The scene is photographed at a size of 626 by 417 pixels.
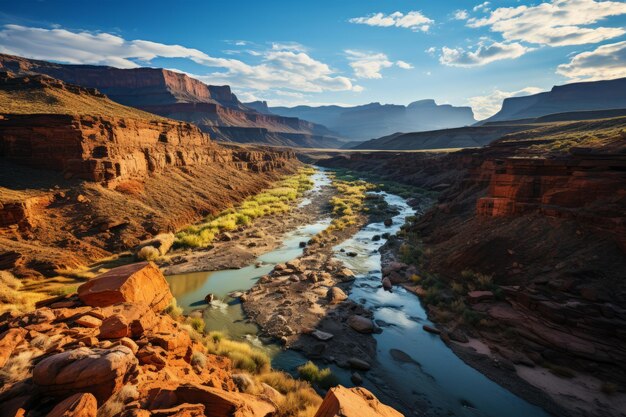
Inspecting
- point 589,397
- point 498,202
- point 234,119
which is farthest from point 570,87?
point 589,397

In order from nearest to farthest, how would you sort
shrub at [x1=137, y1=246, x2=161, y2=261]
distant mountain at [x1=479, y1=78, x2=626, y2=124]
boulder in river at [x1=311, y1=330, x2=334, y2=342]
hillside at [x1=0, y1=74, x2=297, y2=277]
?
boulder in river at [x1=311, y1=330, x2=334, y2=342]
hillside at [x1=0, y1=74, x2=297, y2=277]
shrub at [x1=137, y1=246, x2=161, y2=261]
distant mountain at [x1=479, y1=78, x2=626, y2=124]

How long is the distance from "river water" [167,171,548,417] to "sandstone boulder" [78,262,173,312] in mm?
3093

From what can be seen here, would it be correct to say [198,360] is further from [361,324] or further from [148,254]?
[148,254]

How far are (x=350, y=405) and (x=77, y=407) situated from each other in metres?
4.46

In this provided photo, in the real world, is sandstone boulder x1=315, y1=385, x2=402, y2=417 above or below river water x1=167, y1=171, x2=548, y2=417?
above

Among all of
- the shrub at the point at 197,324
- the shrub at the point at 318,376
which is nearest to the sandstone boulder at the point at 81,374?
the shrub at the point at 318,376

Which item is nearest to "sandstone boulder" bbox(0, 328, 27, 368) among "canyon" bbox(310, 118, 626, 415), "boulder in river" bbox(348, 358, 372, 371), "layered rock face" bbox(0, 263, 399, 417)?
"layered rock face" bbox(0, 263, 399, 417)

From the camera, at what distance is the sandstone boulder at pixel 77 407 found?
4.24 m

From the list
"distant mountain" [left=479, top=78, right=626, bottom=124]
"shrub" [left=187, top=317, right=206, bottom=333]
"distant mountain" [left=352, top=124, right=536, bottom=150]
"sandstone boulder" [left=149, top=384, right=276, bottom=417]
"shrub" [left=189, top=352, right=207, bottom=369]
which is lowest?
"shrub" [left=187, top=317, right=206, bottom=333]

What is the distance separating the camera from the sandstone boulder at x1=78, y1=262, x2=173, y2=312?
8.60 m

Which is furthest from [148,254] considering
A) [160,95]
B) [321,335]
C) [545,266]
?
[160,95]

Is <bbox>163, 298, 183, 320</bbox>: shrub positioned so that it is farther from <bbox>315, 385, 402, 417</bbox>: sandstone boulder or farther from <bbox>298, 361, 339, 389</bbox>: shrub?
<bbox>315, 385, 402, 417</bbox>: sandstone boulder

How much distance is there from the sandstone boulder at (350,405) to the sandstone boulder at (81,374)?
378 cm

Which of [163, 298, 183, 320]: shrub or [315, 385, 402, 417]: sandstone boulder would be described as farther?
[163, 298, 183, 320]: shrub
